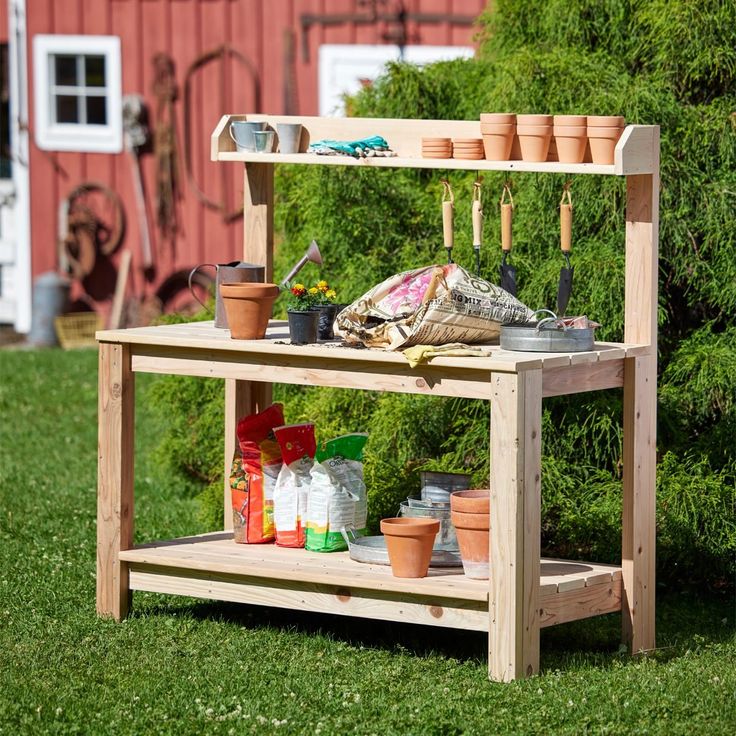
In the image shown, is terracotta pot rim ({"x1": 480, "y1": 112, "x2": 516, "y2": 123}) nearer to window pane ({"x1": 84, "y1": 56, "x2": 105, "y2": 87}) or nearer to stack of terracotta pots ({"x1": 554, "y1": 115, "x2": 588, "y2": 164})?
stack of terracotta pots ({"x1": 554, "y1": 115, "x2": 588, "y2": 164})

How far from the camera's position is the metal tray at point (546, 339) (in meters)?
4.67

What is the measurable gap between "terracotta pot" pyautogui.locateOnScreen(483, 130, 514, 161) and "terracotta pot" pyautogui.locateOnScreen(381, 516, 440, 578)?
1214 millimetres

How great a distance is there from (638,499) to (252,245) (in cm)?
182

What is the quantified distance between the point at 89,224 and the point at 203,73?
5.25ft

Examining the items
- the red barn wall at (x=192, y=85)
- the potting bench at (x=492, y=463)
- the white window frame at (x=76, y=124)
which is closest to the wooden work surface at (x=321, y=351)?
the potting bench at (x=492, y=463)

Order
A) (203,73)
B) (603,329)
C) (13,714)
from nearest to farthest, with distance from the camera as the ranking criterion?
(13,714) → (603,329) → (203,73)

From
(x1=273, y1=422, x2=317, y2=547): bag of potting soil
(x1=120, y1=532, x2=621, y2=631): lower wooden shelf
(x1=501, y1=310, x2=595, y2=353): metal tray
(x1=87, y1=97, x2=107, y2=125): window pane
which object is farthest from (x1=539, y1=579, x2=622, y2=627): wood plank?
(x1=87, y1=97, x2=107, y2=125): window pane

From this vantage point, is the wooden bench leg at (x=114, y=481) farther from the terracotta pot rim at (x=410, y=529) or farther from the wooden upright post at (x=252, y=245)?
the terracotta pot rim at (x=410, y=529)

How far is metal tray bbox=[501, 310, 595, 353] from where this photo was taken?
4672 mm

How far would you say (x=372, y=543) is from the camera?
5.14 meters

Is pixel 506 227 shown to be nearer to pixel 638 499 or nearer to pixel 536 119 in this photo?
pixel 536 119

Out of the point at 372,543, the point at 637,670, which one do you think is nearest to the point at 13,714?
the point at 372,543

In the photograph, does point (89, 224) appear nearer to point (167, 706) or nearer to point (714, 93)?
point (714, 93)

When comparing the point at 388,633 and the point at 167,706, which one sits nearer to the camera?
the point at 167,706
